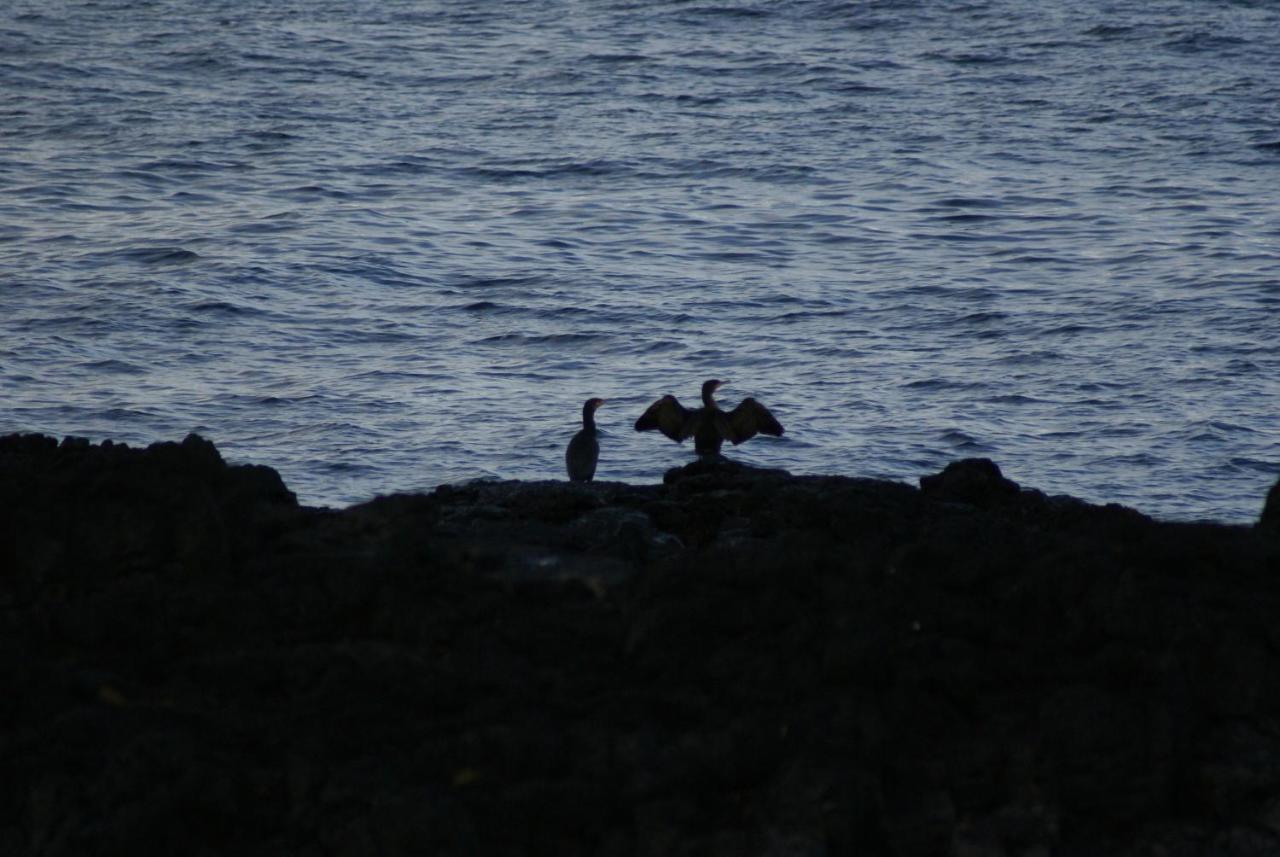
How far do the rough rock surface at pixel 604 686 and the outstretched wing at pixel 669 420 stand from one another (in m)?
4.32

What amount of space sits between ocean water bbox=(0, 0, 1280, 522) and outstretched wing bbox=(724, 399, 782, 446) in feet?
8.22

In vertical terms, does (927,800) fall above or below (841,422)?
below

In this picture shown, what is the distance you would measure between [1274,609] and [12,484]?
4707mm

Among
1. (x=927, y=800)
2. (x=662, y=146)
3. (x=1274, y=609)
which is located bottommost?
(x=927, y=800)

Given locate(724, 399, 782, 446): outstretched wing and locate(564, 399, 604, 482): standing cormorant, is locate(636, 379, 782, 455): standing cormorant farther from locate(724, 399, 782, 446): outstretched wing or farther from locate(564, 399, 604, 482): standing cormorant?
locate(564, 399, 604, 482): standing cormorant

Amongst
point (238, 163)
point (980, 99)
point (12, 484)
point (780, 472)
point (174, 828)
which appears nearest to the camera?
point (174, 828)

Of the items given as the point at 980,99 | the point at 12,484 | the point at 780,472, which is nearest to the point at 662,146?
the point at 980,99

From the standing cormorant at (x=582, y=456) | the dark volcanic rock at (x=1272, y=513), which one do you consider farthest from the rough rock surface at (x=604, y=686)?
the standing cormorant at (x=582, y=456)

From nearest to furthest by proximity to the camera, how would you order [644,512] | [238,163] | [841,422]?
[644,512] < [841,422] < [238,163]

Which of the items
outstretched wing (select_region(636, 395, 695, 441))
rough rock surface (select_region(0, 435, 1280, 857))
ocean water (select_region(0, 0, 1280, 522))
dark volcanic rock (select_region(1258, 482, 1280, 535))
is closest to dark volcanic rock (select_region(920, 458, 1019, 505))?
dark volcanic rock (select_region(1258, 482, 1280, 535))

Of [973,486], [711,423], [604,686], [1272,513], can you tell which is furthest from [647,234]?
[604,686]

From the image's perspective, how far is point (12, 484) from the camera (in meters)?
7.33

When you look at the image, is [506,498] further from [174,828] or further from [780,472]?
[174,828]

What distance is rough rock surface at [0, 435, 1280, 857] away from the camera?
19.5ft
